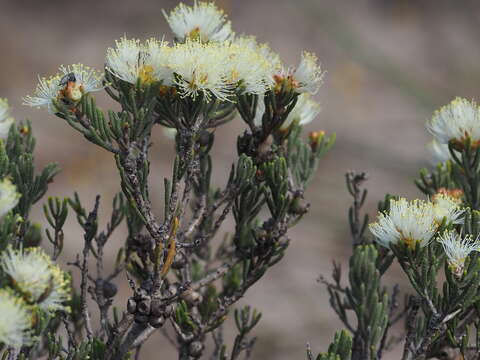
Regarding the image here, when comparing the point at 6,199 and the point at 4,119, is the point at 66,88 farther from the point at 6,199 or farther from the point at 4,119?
the point at 4,119

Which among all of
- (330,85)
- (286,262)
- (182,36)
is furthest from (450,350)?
(330,85)

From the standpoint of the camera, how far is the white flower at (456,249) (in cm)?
131

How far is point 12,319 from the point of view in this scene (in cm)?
100

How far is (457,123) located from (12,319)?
1199 mm

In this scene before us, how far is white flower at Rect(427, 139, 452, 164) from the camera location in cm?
193

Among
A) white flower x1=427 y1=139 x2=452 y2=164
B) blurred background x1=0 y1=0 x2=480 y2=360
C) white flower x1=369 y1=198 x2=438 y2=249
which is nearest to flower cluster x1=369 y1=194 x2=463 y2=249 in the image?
white flower x1=369 y1=198 x2=438 y2=249

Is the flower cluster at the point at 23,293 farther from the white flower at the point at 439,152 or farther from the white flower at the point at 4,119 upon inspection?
the white flower at the point at 439,152

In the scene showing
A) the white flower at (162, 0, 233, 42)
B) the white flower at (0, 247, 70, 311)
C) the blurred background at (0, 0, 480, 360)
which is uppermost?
the blurred background at (0, 0, 480, 360)

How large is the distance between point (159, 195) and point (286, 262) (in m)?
1.25

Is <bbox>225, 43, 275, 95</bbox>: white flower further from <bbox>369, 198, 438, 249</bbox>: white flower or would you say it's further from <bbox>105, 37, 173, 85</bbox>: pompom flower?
<bbox>369, 198, 438, 249</bbox>: white flower

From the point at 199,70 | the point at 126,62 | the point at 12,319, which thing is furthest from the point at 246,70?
the point at 12,319

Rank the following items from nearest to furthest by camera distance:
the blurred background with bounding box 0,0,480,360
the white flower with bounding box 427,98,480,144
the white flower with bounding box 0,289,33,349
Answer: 1. the white flower with bounding box 0,289,33,349
2. the white flower with bounding box 427,98,480,144
3. the blurred background with bounding box 0,0,480,360

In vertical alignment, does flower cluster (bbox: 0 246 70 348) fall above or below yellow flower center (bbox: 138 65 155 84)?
below

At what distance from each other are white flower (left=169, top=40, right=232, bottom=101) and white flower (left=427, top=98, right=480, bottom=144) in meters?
0.65
